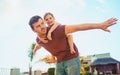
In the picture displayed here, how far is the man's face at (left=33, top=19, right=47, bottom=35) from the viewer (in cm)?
658

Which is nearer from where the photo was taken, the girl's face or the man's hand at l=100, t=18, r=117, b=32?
the man's hand at l=100, t=18, r=117, b=32

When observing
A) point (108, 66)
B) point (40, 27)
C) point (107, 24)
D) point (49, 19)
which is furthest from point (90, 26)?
point (108, 66)

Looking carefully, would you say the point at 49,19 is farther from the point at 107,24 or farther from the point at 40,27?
the point at 107,24

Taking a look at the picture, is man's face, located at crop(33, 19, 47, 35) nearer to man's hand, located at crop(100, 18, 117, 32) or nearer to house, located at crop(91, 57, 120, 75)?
man's hand, located at crop(100, 18, 117, 32)

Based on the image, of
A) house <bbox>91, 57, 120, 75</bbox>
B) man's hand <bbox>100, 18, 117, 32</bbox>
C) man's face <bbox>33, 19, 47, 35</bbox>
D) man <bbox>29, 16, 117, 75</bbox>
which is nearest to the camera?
man's hand <bbox>100, 18, 117, 32</bbox>

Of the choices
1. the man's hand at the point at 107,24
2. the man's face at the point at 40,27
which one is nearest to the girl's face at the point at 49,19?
the man's face at the point at 40,27

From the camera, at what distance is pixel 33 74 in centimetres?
2109

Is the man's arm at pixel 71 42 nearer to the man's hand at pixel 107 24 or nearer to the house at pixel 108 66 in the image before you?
the man's hand at pixel 107 24

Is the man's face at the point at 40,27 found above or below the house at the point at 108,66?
above

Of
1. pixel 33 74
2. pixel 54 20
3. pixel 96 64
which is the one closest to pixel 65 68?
pixel 54 20

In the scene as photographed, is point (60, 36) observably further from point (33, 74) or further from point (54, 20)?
point (33, 74)

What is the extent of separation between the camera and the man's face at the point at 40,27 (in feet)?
21.6

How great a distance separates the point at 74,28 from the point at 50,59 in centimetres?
126

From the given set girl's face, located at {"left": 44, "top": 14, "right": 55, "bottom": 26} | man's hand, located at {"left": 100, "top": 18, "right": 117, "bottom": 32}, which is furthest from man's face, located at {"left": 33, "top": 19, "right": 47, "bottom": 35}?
man's hand, located at {"left": 100, "top": 18, "right": 117, "bottom": 32}
